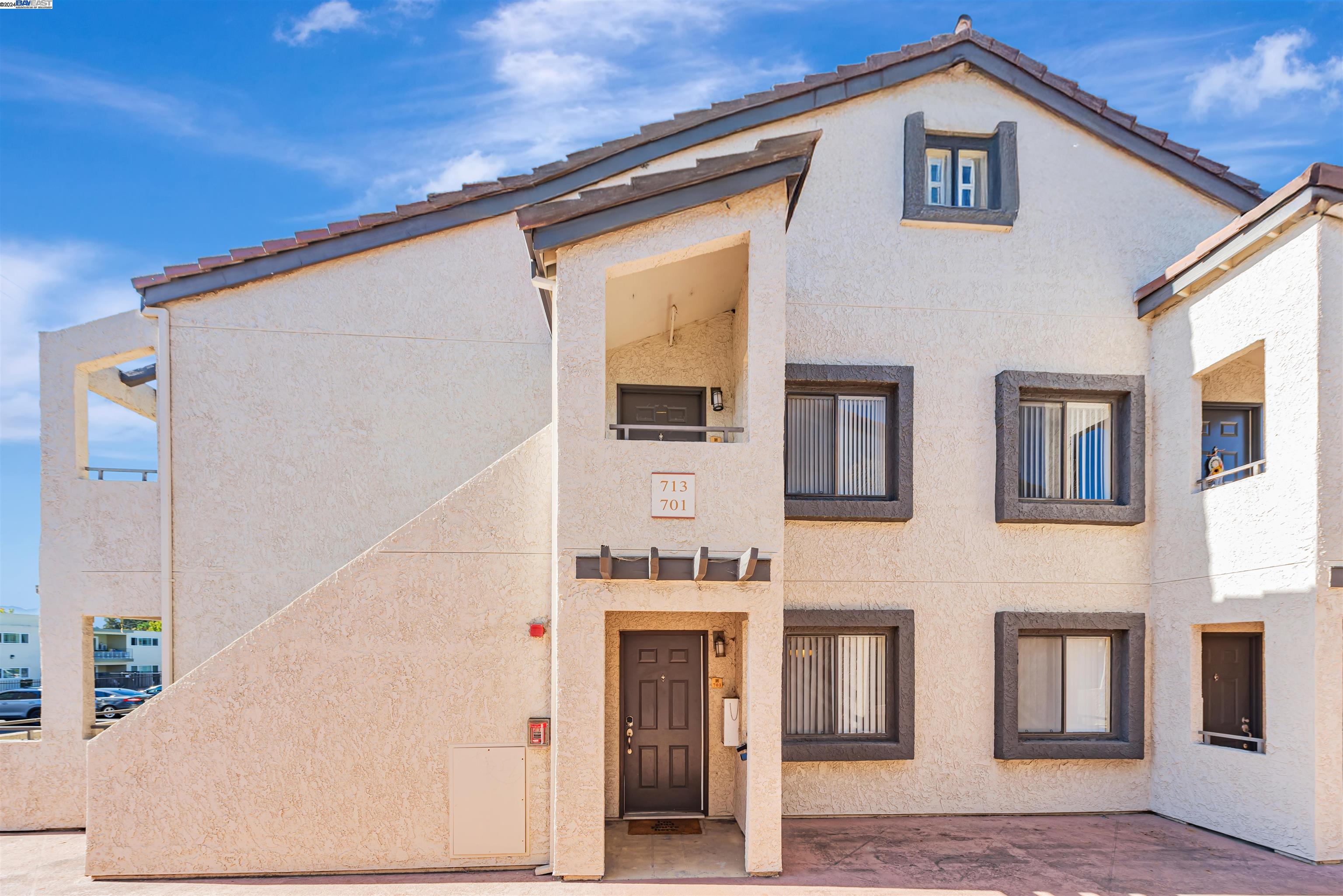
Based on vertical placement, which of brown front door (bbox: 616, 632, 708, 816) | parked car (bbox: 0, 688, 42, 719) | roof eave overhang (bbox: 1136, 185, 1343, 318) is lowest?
parked car (bbox: 0, 688, 42, 719)

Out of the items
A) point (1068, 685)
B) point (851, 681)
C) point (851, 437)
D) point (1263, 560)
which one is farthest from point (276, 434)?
point (1263, 560)

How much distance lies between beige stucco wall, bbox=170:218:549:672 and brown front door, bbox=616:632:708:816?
2961mm

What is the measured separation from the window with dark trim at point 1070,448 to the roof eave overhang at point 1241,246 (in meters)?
0.99

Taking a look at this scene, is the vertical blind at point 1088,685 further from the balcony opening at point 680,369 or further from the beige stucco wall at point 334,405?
the beige stucco wall at point 334,405

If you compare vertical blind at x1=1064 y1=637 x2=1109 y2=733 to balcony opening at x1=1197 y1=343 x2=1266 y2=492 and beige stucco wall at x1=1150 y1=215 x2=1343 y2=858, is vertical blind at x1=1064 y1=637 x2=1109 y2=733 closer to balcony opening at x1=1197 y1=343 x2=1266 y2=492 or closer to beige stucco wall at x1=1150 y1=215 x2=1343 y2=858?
beige stucco wall at x1=1150 y1=215 x2=1343 y2=858

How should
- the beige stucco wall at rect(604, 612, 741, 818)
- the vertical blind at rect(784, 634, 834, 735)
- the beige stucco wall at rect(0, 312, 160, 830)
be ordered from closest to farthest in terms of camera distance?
the beige stucco wall at rect(0, 312, 160, 830) < the beige stucco wall at rect(604, 612, 741, 818) < the vertical blind at rect(784, 634, 834, 735)

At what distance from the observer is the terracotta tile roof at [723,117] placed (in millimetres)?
9078

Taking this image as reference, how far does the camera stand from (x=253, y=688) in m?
6.93

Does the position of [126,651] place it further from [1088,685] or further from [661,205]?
[1088,685]

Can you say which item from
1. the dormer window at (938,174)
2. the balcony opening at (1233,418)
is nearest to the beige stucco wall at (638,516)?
the dormer window at (938,174)

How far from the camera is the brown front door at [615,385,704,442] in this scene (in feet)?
31.3

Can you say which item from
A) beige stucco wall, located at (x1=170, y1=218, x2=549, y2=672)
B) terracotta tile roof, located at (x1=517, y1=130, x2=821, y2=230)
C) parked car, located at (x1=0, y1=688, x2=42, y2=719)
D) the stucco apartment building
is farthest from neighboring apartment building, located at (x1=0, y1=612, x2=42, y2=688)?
terracotta tile roof, located at (x1=517, y1=130, x2=821, y2=230)

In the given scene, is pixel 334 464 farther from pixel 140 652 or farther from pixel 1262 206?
pixel 140 652

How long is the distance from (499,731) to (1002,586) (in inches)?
231
